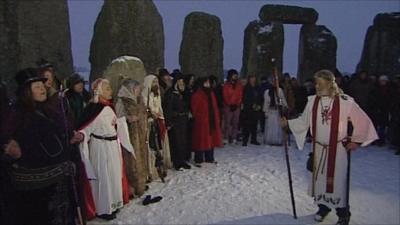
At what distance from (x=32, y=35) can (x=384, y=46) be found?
42.0 feet

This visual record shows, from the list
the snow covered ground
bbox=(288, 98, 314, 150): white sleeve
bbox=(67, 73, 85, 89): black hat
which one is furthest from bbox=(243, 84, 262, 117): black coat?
bbox=(288, 98, 314, 150): white sleeve

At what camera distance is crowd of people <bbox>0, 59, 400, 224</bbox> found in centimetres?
342

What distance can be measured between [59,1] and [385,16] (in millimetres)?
12680

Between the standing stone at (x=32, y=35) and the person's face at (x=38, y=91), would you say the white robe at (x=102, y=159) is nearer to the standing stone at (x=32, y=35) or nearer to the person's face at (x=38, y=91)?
the person's face at (x=38, y=91)

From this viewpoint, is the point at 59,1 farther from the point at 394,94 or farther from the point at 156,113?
the point at 394,94

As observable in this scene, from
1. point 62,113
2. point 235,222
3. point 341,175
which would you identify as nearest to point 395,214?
point 341,175

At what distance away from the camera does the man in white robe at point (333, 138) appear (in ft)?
15.5

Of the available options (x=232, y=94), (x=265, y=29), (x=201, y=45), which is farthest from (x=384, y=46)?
(x=232, y=94)

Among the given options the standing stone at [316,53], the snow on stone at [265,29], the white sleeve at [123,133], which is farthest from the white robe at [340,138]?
the standing stone at [316,53]

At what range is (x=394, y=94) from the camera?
9.77 meters

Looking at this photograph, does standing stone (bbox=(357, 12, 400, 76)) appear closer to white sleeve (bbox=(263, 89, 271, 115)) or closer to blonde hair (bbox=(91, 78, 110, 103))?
white sleeve (bbox=(263, 89, 271, 115))

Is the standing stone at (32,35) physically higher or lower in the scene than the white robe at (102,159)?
higher

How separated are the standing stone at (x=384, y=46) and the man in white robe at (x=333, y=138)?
11838 mm

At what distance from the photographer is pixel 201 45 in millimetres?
14156
